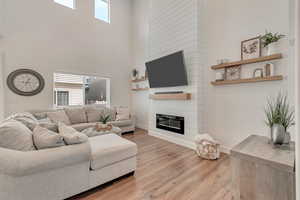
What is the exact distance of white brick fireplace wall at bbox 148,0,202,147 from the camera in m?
3.32

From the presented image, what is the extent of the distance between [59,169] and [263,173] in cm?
199

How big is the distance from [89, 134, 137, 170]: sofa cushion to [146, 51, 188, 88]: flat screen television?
216 cm

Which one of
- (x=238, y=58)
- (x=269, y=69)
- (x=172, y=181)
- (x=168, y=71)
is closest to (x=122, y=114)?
(x=168, y=71)

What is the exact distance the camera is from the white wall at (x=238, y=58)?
2.36 metres

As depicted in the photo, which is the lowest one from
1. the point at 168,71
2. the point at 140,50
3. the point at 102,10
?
the point at 168,71

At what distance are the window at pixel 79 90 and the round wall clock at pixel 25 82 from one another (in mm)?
437

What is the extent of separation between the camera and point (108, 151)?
76.2 inches

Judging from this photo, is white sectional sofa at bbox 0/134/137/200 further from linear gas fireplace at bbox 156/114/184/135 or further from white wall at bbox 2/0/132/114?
white wall at bbox 2/0/132/114

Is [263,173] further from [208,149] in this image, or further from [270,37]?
[270,37]

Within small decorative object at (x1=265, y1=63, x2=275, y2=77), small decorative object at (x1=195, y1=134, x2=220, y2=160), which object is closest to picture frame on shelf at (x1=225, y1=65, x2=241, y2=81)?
small decorative object at (x1=265, y1=63, x2=275, y2=77)

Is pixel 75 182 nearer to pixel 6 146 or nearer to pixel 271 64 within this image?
pixel 6 146

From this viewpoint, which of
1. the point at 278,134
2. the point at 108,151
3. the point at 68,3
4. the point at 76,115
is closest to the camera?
the point at 278,134

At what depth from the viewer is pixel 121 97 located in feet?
19.1

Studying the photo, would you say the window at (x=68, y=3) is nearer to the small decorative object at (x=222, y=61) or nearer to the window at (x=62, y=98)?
the window at (x=62, y=98)
